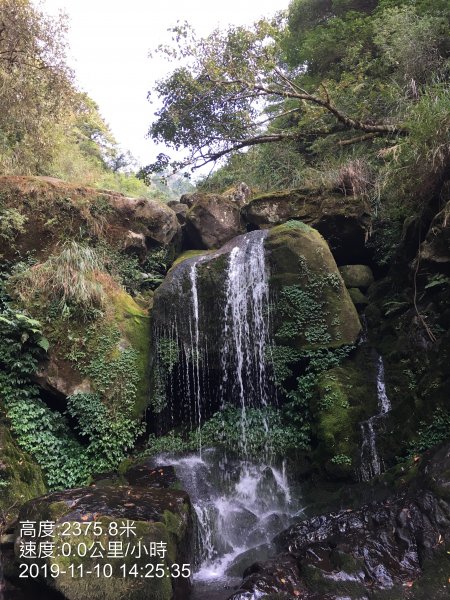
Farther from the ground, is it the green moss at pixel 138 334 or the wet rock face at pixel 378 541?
the green moss at pixel 138 334

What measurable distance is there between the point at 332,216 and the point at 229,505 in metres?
6.25

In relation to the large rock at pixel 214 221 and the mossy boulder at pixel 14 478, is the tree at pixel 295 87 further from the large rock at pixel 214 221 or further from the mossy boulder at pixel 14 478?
the mossy boulder at pixel 14 478

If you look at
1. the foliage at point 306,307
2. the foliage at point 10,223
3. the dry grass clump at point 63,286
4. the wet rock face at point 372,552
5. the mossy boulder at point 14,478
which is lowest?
the wet rock face at point 372,552

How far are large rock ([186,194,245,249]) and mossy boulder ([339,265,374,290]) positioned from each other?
3127mm

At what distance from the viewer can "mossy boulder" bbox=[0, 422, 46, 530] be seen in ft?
18.2

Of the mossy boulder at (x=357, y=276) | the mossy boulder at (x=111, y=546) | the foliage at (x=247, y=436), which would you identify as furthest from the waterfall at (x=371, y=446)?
the mossy boulder at (x=111, y=546)

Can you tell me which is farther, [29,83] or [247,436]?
[29,83]

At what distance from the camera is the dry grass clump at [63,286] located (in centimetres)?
785

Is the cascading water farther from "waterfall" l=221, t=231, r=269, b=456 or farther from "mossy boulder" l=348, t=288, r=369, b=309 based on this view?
"mossy boulder" l=348, t=288, r=369, b=309

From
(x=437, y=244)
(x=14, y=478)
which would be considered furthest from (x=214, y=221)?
(x=14, y=478)

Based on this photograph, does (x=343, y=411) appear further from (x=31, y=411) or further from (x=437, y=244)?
(x=31, y=411)

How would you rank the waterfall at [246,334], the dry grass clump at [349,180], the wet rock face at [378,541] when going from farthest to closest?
the dry grass clump at [349,180], the waterfall at [246,334], the wet rock face at [378,541]

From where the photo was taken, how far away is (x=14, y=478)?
5.82 m

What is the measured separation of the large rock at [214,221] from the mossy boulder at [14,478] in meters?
6.59
